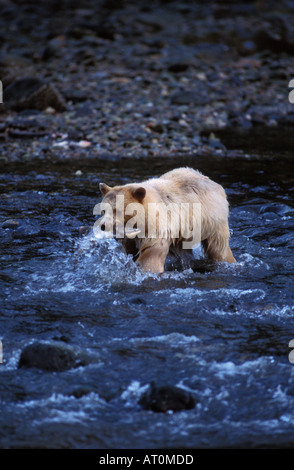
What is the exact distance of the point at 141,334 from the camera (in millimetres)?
6395

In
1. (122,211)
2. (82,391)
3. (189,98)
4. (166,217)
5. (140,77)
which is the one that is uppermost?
(140,77)

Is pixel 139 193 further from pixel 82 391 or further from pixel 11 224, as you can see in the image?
pixel 11 224

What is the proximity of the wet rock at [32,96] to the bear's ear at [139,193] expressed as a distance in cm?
917

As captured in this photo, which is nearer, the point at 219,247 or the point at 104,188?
the point at 104,188

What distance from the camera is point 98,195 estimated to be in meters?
11.0

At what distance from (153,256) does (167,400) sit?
2.44m

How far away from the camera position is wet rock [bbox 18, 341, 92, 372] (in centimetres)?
578

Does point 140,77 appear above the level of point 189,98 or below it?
above

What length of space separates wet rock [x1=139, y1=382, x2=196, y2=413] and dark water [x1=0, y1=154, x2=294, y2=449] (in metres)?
0.06

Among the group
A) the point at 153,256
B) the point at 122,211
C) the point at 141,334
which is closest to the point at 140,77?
the point at 153,256

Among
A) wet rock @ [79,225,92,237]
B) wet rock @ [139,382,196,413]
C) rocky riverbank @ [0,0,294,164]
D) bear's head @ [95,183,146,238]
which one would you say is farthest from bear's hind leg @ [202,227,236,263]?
rocky riverbank @ [0,0,294,164]

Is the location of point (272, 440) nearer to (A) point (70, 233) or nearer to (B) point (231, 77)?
(A) point (70, 233)

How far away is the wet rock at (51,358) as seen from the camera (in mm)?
5777

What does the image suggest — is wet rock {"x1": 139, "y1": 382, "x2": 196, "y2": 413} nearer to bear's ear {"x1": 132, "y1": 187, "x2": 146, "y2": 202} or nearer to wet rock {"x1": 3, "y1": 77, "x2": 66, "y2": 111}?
bear's ear {"x1": 132, "y1": 187, "x2": 146, "y2": 202}
